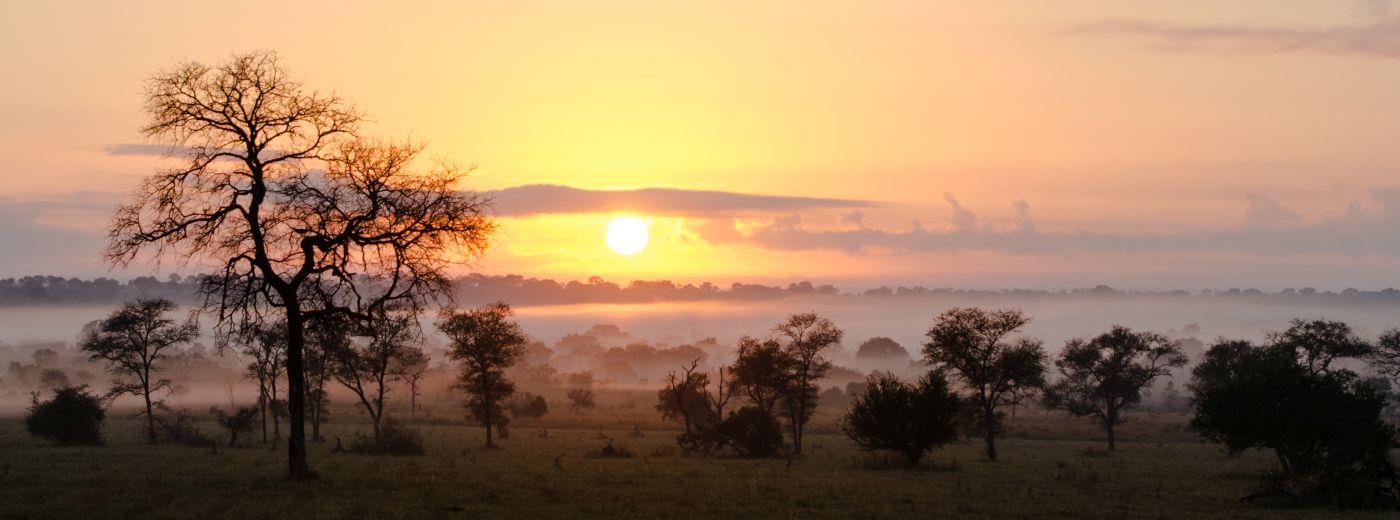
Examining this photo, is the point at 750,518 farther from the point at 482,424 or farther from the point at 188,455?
the point at 482,424

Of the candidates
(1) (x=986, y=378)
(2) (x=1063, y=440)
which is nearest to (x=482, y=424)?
(1) (x=986, y=378)

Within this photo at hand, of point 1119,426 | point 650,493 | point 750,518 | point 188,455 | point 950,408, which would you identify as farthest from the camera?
point 1119,426

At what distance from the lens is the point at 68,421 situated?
54.7 meters

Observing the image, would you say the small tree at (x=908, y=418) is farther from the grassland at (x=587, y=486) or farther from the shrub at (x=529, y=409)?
the shrub at (x=529, y=409)

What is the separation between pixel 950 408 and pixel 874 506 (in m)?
19.6

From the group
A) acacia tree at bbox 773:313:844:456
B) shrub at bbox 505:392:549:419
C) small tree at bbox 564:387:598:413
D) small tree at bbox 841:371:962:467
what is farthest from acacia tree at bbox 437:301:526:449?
small tree at bbox 564:387:598:413

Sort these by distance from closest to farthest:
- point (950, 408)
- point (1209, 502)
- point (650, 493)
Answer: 1. point (650, 493)
2. point (1209, 502)
3. point (950, 408)

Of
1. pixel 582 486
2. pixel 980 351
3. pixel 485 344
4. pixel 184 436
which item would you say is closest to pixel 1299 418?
pixel 980 351

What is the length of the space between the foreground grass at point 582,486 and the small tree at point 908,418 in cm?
140

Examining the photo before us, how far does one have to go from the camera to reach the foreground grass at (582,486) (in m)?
26.3

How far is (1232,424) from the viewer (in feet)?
132

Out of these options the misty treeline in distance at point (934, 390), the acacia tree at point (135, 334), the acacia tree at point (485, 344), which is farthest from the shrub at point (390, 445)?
the acacia tree at point (135, 334)

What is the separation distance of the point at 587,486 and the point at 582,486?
0.57ft

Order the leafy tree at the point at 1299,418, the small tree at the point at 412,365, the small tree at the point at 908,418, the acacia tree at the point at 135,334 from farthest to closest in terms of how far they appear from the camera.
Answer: the small tree at the point at 412,365 → the acacia tree at the point at 135,334 → the small tree at the point at 908,418 → the leafy tree at the point at 1299,418
